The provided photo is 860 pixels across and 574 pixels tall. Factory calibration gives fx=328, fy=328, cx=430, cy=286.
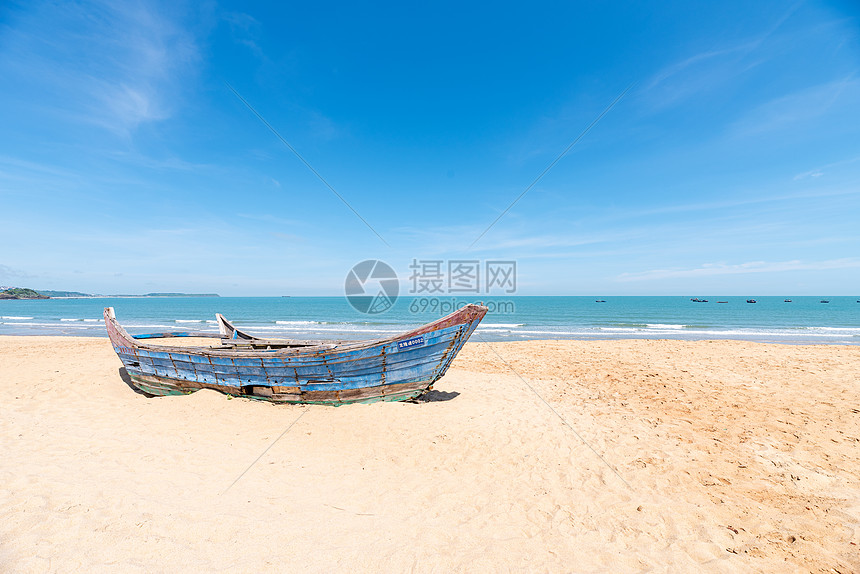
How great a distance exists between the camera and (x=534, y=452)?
19.1 feet

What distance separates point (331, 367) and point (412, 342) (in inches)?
75.1

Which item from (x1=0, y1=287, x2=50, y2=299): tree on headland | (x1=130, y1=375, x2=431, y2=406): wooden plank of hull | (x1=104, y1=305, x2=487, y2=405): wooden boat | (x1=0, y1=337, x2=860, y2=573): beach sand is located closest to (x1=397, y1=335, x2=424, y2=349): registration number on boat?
(x1=104, y1=305, x2=487, y2=405): wooden boat

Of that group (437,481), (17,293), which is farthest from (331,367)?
(17,293)

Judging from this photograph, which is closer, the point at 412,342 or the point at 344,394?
the point at 412,342

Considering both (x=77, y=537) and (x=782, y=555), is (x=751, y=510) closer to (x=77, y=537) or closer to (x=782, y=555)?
(x=782, y=555)

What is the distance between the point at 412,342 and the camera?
7.11 meters

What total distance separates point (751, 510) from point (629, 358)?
10.9m

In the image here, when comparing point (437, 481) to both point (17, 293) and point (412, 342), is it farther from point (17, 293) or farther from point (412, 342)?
point (17, 293)

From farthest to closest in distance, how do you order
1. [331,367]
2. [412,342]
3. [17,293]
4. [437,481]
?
[17,293] < [331,367] < [412,342] < [437,481]

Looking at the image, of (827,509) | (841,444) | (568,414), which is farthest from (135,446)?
(841,444)

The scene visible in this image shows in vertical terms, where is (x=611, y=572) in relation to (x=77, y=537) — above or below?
below

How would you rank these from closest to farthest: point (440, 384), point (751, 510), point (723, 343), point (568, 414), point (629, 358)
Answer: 1. point (751, 510)
2. point (568, 414)
3. point (440, 384)
4. point (629, 358)
5. point (723, 343)

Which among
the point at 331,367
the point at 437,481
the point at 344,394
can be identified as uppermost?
the point at 331,367

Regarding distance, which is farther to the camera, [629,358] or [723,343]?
[723,343]
